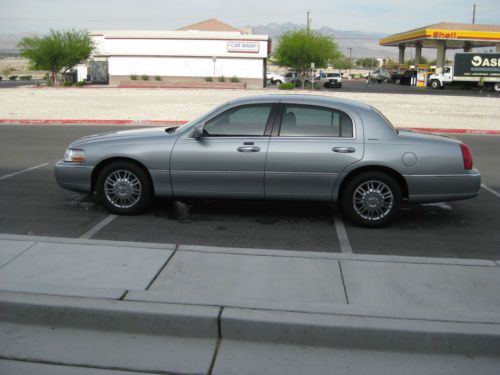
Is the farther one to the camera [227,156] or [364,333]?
[227,156]

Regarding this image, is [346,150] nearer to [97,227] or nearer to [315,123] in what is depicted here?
[315,123]

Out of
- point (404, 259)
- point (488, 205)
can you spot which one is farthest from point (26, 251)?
point (488, 205)

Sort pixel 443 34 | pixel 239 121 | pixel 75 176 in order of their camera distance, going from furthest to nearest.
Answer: pixel 443 34 → pixel 75 176 → pixel 239 121

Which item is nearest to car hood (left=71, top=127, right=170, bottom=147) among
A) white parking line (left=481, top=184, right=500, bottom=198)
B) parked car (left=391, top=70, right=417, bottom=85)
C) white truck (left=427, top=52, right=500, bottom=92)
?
white parking line (left=481, top=184, right=500, bottom=198)

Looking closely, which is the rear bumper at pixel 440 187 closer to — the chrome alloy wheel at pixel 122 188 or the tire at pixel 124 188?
the tire at pixel 124 188

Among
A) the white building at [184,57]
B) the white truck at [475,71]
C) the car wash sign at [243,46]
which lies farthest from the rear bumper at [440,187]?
the white truck at [475,71]

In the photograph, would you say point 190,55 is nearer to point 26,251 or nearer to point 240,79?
point 240,79

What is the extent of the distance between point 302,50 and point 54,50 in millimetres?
23233

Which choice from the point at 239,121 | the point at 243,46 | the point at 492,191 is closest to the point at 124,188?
the point at 239,121

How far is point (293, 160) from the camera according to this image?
23.2 ft

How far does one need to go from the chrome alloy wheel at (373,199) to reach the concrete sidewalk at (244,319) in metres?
1.65

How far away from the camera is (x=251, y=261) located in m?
5.68

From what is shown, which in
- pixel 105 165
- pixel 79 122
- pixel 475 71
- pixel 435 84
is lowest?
pixel 79 122

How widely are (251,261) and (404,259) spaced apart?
1499 mm
